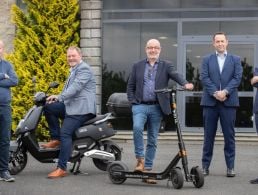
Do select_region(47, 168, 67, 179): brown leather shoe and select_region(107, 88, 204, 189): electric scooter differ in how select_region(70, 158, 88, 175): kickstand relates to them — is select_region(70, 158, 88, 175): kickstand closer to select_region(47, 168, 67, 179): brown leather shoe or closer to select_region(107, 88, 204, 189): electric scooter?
select_region(47, 168, 67, 179): brown leather shoe

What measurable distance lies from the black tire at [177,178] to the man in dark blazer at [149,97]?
1.45 feet

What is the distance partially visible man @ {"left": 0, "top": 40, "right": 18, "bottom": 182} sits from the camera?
7258 millimetres

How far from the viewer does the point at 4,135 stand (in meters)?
7.34

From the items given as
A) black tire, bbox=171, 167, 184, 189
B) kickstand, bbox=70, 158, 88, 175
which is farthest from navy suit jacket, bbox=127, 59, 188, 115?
kickstand, bbox=70, 158, 88, 175

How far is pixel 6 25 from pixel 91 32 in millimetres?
2078

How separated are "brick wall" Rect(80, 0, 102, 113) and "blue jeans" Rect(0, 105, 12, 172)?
6.59 metres

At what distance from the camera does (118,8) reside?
14156 mm

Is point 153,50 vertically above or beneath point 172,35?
beneath

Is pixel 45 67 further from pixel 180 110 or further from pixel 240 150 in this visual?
pixel 240 150

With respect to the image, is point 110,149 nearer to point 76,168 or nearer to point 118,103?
point 76,168

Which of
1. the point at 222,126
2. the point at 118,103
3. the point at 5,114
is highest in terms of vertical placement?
the point at 5,114

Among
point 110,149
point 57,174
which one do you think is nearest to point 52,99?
point 57,174

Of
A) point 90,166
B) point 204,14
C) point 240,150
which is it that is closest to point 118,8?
point 204,14

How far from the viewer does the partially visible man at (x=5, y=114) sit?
23.8 feet
